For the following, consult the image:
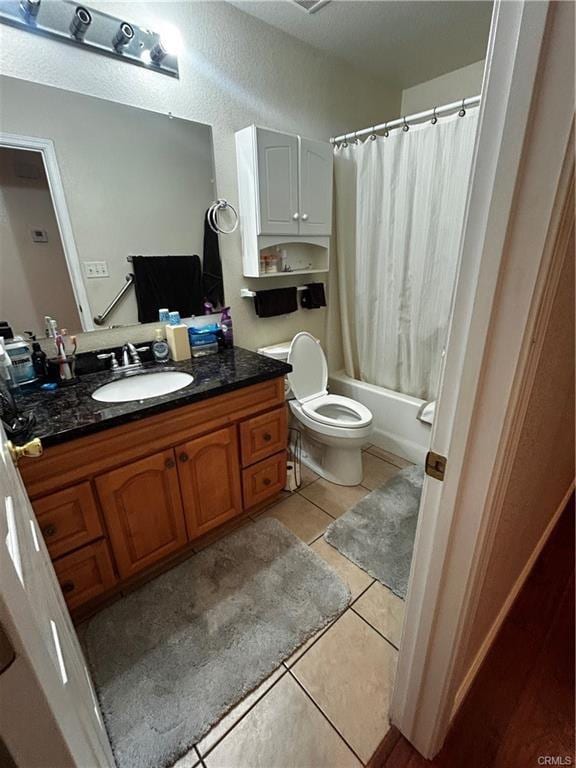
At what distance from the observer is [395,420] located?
2.41m

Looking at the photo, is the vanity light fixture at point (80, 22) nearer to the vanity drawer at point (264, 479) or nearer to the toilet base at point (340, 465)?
the vanity drawer at point (264, 479)

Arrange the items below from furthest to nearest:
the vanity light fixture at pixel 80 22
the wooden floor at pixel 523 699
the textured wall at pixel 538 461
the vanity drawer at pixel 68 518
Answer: the vanity light fixture at pixel 80 22, the vanity drawer at pixel 68 518, the wooden floor at pixel 523 699, the textured wall at pixel 538 461

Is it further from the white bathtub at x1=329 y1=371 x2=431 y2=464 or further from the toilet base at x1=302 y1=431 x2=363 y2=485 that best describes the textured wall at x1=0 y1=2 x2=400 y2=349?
the toilet base at x1=302 y1=431 x2=363 y2=485

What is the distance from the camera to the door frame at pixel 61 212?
132 centimetres

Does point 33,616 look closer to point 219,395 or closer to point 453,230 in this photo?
point 219,395

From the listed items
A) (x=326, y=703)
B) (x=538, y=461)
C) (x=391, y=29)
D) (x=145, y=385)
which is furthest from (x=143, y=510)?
(x=391, y=29)

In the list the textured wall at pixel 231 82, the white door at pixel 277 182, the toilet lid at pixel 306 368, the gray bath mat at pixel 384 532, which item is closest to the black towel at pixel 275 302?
the textured wall at pixel 231 82

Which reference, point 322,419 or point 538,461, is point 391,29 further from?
point 538,461

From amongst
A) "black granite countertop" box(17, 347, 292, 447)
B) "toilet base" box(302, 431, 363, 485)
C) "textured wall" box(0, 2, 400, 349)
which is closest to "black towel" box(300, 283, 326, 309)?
"textured wall" box(0, 2, 400, 349)

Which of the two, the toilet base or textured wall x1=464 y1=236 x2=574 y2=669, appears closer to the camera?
textured wall x1=464 y1=236 x2=574 y2=669

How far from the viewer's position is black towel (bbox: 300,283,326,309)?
2383mm

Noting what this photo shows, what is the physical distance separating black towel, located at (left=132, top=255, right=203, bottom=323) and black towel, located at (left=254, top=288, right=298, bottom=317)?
0.36m

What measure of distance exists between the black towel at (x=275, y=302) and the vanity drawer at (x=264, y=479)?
0.86 m

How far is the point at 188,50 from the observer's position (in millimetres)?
1591
